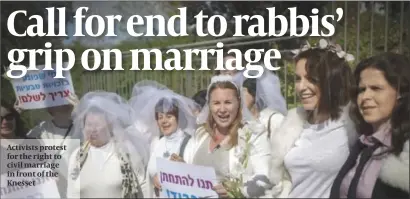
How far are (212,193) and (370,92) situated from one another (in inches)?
30.7

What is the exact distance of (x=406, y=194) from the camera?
226 centimetres

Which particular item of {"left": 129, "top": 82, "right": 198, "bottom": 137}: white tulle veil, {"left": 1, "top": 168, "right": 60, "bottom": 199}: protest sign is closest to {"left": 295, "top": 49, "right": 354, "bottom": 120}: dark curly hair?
{"left": 129, "top": 82, "right": 198, "bottom": 137}: white tulle veil

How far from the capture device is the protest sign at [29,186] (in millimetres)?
2318

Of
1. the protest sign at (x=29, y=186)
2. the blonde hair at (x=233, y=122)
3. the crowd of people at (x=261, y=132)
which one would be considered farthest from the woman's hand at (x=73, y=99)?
the blonde hair at (x=233, y=122)

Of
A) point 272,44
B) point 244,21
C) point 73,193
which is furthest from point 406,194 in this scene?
point 73,193

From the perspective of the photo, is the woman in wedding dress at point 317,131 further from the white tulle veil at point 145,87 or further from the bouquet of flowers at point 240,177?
the white tulle veil at point 145,87

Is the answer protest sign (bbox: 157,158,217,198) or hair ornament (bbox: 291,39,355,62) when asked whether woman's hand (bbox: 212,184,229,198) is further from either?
hair ornament (bbox: 291,39,355,62)

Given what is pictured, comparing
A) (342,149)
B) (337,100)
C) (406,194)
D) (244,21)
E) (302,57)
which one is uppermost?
(244,21)

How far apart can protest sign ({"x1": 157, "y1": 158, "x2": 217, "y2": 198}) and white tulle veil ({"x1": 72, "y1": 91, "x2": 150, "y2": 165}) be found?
10 centimetres

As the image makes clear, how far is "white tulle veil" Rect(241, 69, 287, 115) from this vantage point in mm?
2238

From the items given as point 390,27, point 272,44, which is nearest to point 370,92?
point 390,27

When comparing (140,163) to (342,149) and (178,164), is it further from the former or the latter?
(342,149)

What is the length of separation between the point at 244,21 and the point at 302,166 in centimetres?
65

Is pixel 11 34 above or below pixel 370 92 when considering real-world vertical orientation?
above
